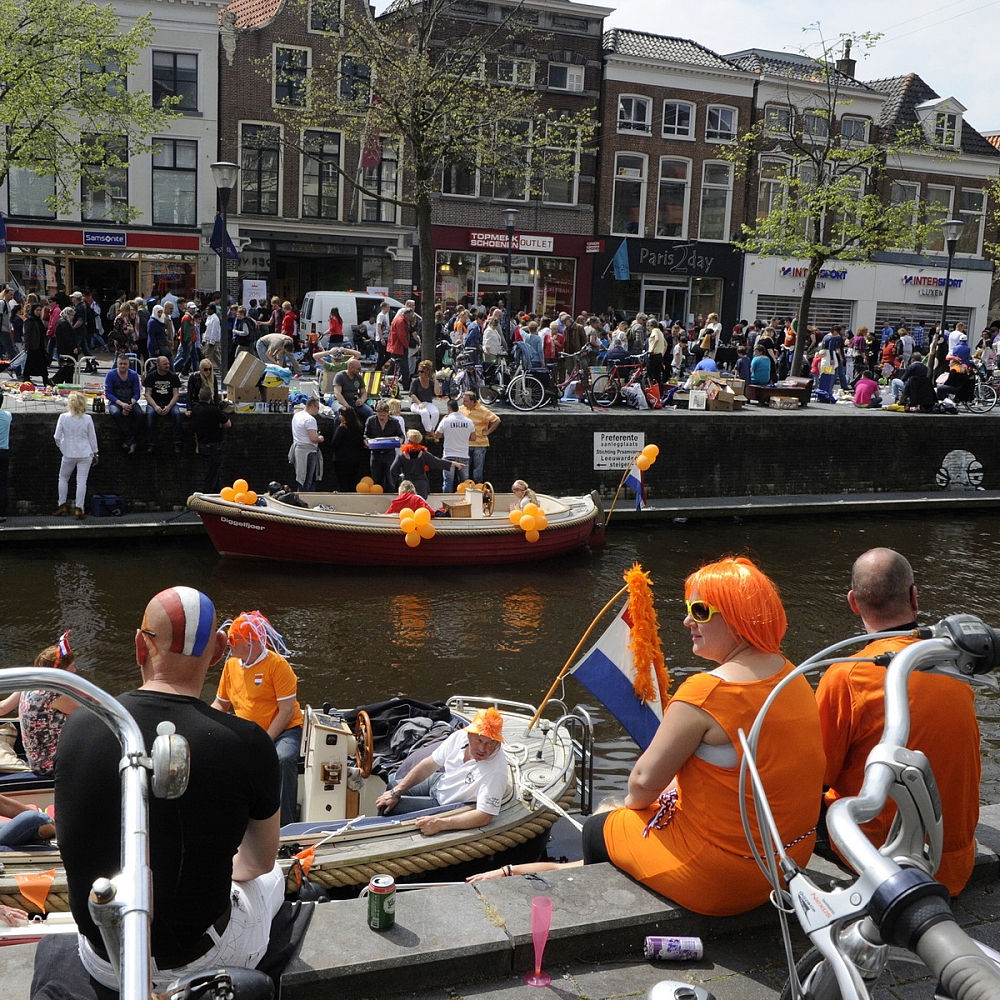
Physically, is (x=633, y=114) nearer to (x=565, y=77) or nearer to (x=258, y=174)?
(x=565, y=77)

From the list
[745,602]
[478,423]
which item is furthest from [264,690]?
[478,423]

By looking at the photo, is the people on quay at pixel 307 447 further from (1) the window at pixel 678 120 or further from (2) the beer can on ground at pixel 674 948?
(1) the window at pixel 678 120

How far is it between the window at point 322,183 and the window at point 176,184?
2.99m

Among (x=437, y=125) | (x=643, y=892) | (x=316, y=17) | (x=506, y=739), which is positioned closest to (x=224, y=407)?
(x=437, y=125)

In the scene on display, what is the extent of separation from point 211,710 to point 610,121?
32.4 meters

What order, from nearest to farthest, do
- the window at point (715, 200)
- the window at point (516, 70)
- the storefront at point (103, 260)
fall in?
the storefront at point (103, 260) → the window at point (516, 70) → the window at point (715, 200)

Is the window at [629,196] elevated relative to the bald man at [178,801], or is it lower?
elevated

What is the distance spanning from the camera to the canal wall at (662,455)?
14750 mm

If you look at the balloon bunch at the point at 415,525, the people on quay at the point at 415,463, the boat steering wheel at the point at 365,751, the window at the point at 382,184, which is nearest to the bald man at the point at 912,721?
the boat steering wheel at the point at 365,751

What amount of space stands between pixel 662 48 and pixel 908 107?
9.96 meters

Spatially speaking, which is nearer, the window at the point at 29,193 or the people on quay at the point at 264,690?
the people on quay at the point at 264,690

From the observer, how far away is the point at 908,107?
37.1 metres

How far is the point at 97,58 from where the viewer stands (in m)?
21.6

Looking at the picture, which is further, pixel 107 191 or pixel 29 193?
pixel 29 193
